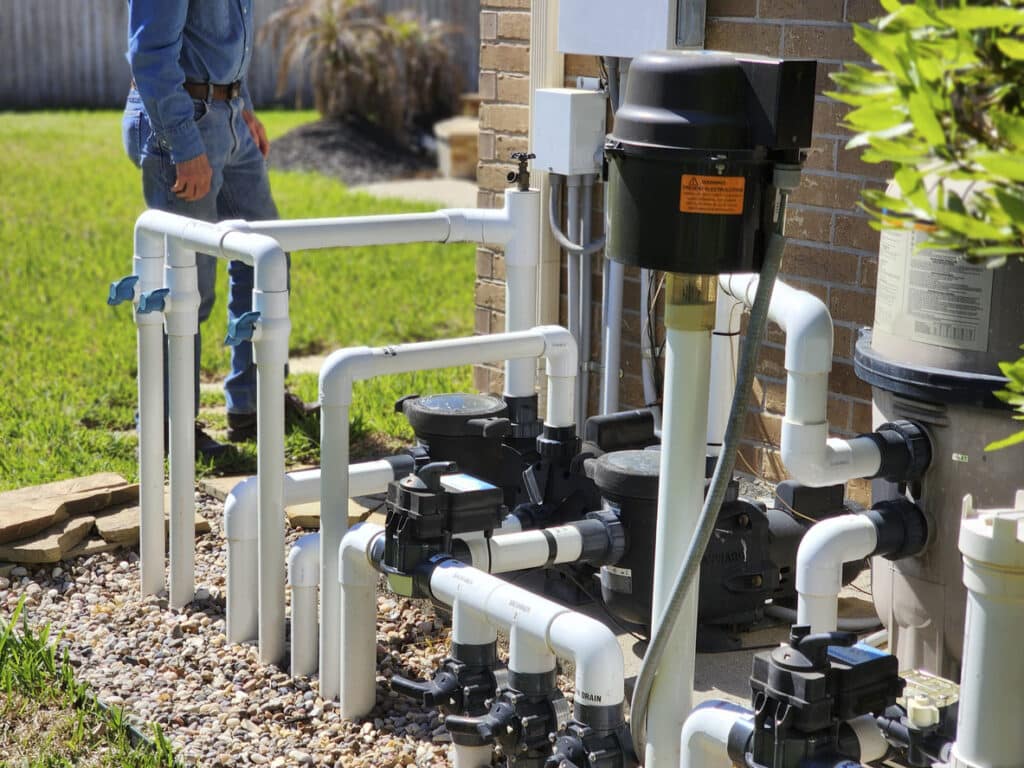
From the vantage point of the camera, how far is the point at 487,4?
515 centimetres

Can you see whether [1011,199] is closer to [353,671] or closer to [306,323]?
[353,671]

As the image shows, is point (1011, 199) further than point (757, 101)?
No

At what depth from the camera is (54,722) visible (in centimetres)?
330

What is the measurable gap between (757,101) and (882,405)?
888 mm

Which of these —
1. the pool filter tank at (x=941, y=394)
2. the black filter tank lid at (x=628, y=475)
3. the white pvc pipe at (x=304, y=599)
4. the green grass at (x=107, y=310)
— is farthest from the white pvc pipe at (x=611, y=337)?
Result: the pool filter tank at (x=941, y=394)

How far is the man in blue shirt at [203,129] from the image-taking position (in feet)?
15.7

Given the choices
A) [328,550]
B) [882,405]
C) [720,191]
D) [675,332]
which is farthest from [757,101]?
[328,550]

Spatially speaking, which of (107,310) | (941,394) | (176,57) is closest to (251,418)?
(176,57)

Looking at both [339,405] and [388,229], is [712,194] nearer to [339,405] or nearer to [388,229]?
[339,405]

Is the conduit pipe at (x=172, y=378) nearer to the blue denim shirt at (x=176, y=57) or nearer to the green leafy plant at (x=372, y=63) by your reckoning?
the blue denim shirt at (x=176, y=57)

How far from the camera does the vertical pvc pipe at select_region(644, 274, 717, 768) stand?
2510mm

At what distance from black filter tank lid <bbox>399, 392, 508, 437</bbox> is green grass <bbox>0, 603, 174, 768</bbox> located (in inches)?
43.1

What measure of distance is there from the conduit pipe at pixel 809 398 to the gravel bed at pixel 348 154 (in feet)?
36.2

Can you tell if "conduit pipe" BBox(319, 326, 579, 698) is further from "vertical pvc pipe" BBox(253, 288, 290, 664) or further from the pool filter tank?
the pool filter tank
